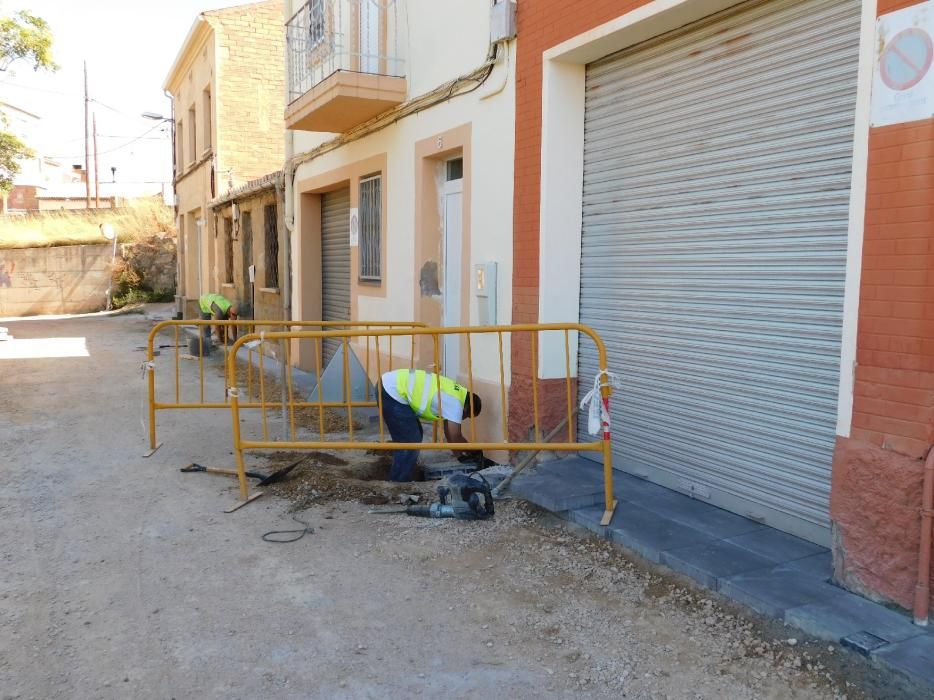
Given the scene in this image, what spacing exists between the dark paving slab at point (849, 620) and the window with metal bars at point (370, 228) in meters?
6.73

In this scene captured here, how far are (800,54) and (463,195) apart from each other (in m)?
3.45

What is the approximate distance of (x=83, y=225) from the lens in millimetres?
30156

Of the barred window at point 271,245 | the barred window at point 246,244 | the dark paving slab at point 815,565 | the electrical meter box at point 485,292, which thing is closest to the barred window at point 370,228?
the electrical meter box at point 485,292

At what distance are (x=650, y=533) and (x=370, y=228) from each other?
6233mm

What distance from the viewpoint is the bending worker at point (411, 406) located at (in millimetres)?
5859

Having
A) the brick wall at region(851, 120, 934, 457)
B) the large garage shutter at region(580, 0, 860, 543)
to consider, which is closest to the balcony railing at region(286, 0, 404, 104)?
the large garage shutter at region(580, 0, 860, 543)

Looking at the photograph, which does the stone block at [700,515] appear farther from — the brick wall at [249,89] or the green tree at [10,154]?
the green tree at [10,154]

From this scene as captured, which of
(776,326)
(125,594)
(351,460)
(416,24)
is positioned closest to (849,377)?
(776,326)

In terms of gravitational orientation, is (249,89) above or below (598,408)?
above

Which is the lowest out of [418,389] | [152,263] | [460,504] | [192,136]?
[460,504]

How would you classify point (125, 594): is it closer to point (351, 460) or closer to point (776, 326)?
point (351, 460)

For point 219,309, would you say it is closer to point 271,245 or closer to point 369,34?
point 271,245

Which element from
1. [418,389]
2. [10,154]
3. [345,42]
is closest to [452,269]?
[418,389]

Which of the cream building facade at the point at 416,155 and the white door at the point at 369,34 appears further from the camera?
the white door at the point at 369,34
